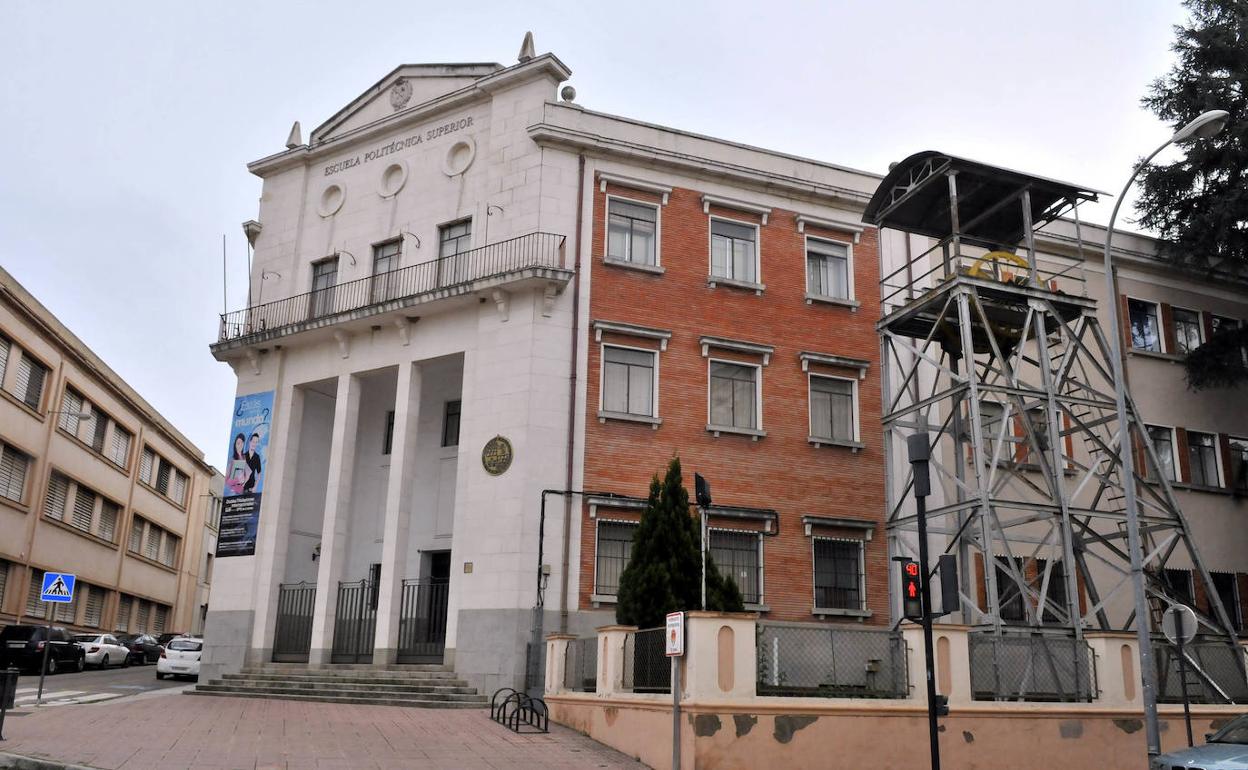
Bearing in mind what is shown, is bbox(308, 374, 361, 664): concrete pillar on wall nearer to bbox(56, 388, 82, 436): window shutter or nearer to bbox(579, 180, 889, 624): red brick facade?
bbox(579, 180, 889, 624): red brick facade

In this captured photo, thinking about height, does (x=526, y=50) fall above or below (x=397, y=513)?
above

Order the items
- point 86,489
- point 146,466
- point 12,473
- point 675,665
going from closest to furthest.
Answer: point 675,665, point 12,473, point 86,489, point 146,466

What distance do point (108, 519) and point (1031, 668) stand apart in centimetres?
4322

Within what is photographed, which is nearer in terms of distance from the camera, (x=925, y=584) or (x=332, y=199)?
(x=925, y=584)

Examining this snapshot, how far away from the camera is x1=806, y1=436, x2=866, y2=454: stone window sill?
989 inches

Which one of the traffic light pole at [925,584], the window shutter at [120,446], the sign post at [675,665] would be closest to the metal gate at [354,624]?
the sign post at [675,665]

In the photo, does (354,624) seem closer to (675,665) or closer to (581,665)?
(581,665)

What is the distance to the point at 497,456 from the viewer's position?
23062mm

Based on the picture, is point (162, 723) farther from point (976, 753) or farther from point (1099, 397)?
point (1099, 397)

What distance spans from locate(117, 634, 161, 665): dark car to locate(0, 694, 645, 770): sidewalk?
2303 centimetres

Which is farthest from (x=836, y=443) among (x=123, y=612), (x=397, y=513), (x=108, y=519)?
(x=123, y=612)

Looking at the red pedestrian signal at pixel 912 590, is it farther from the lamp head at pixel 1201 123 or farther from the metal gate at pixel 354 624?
the metal gate at pixel 354 624

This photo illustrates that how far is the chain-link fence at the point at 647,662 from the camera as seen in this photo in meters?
16.0

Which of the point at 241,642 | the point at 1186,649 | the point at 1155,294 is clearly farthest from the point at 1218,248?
the point at 241,642
